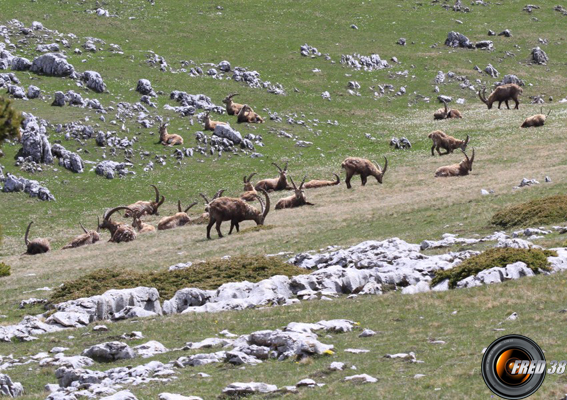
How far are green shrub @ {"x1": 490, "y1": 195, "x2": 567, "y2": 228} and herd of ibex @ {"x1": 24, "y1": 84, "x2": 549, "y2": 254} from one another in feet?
41.5

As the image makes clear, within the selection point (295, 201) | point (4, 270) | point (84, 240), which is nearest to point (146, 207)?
point (84, 240)

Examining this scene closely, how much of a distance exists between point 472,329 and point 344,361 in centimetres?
313

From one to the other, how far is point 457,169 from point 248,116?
80.7 ft

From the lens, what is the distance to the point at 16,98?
65.7 meters

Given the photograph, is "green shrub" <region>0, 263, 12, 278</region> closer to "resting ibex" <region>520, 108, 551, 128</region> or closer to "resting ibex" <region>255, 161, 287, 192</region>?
"resting ibex" <region>255, 161, 287, 192</region>

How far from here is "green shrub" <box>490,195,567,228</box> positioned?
94.9ft

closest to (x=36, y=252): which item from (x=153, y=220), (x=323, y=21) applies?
(x=153, y=220)

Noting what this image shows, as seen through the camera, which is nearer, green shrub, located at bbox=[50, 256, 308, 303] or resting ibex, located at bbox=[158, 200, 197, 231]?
green shrub, located at bbox=[50, 256, 308, 303]

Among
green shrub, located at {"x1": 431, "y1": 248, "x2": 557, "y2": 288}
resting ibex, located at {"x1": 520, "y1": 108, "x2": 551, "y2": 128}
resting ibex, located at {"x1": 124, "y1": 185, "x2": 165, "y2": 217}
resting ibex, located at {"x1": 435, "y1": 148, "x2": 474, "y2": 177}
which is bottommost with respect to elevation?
resting ibex, located at {"x1": 124, "y1": 185, "x2": 165, "y2": 217}

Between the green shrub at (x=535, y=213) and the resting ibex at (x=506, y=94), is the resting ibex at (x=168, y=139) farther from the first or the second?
the green shrub at (x=535, y=213)

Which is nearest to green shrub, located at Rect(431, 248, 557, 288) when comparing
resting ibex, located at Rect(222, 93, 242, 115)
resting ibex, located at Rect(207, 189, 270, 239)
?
resting ibex, located at Rect(207, 189, 270, 239)

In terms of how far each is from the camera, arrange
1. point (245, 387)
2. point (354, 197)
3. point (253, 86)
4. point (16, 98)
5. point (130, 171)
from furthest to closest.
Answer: point (253, 86) < point (16, 98) < point (130, 171) < point (354, 197) < point (245, 387)

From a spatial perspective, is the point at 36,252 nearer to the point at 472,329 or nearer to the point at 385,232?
the point at 385,232

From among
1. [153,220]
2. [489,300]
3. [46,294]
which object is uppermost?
[489,300]
